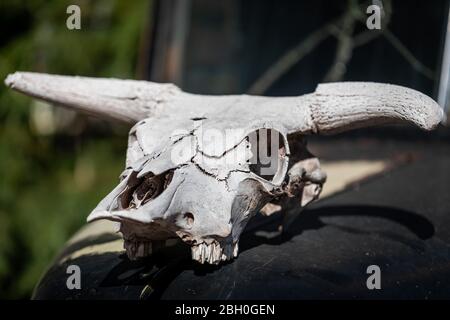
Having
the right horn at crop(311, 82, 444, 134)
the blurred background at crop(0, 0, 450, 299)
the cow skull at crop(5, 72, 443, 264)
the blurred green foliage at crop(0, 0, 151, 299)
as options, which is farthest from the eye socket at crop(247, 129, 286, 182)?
the blurred green foliage at crop(0, 0, 151, 299)

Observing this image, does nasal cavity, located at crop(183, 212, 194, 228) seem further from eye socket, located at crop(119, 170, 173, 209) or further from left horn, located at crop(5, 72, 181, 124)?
left horn, located at crop(5, 72, 181, 124)

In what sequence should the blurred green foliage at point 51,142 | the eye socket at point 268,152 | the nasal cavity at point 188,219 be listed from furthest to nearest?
the blurred green foliage at point 51,142
the eye socket at point 268,152
the nasal cavity at point 188,219

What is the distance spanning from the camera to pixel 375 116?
127 centimetres

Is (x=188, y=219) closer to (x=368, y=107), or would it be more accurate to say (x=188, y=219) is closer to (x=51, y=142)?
(x=368, y=107)

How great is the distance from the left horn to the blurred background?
135 cm

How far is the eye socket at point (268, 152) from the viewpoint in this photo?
4.08 feet

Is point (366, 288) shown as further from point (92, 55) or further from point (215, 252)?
point (92, 55)

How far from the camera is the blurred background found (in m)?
2.54

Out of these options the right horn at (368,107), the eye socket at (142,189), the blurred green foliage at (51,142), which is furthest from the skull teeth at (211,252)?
the blurred green foliage at (51,142)

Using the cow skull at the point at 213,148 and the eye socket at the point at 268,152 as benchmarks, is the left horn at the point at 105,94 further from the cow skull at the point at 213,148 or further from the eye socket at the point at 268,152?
the eye socket at the point at 268,152

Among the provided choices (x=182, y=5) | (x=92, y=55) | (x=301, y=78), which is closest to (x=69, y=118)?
(x=92, y=55)

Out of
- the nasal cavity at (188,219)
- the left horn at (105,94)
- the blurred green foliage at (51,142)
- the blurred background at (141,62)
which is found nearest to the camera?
the nasal cavity at (188,219)

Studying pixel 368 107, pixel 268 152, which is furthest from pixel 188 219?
pixel 368 107

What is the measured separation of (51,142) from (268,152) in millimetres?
3189
